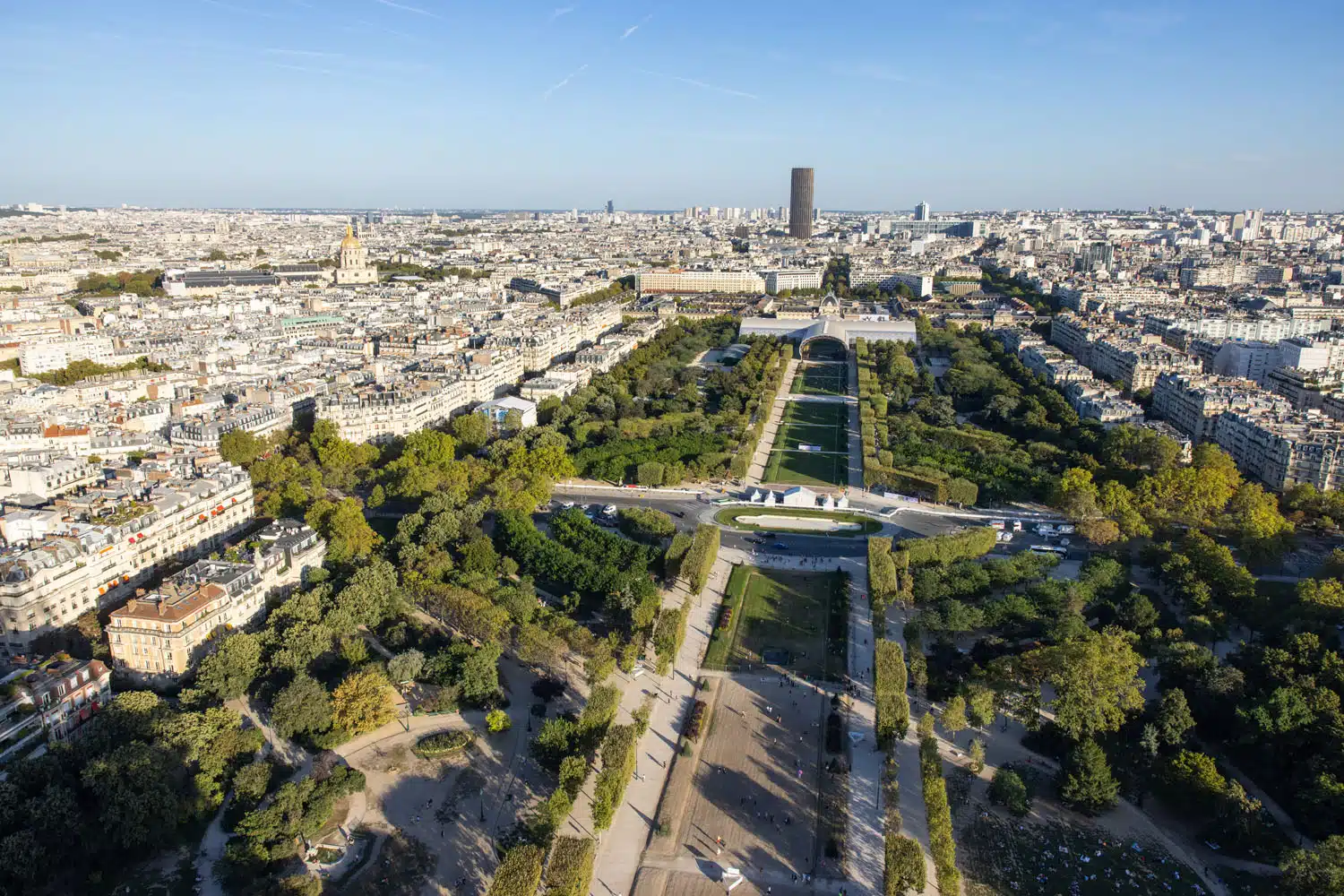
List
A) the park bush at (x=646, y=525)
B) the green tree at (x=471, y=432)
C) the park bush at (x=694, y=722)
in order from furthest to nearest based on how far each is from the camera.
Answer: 1. the green tree at (x=471, y=432)
2. the park bush at (x=646, y=525)
3. the park bush at (x=694, y=722)

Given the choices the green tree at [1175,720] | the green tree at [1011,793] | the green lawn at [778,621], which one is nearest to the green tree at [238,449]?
the green lawn at [778,621]

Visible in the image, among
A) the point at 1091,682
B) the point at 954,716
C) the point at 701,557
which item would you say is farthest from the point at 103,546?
the point at 1091,682

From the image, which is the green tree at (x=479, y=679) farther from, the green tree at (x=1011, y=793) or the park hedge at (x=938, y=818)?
the green tree at (x=1011, y=793)

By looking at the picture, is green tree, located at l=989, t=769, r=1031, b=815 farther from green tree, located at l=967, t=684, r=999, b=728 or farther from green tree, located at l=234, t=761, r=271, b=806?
green tree, located at l=234, t=761, r=271, b=806

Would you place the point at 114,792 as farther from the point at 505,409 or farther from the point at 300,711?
the point at 505,409

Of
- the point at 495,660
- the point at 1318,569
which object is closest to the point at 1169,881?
the point at 495,660

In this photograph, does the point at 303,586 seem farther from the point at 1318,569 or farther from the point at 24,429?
the point at 1318,569
